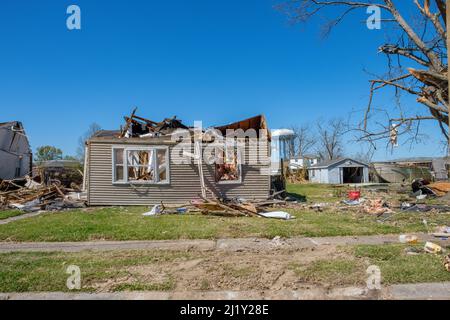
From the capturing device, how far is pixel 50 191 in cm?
1614

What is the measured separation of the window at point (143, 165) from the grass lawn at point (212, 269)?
8.06 metres

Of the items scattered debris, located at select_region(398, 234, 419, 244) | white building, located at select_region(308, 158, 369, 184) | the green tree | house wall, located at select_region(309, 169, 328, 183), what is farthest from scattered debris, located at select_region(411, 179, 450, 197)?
the green tree

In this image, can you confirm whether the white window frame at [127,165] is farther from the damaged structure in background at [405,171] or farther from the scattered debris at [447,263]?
the damaged structure in background at [405,171]

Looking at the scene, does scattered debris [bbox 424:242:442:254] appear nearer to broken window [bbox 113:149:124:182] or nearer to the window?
the window

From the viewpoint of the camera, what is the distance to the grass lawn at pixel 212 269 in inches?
171

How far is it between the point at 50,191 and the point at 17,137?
52.5ft

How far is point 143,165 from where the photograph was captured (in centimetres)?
1382

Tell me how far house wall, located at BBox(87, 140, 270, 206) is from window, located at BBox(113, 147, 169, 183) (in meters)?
0.23

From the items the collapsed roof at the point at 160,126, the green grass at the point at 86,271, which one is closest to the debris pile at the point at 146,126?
the collapsed roof at the point at 160,126

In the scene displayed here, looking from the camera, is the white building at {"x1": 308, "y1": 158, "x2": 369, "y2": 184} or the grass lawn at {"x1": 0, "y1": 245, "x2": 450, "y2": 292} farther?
the white building at {"x1": 308, "y1": 158, "x2": 369, "y2": 184}

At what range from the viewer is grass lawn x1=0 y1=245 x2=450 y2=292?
435 centimetres

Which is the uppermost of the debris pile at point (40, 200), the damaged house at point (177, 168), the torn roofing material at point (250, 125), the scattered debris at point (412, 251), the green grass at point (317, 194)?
the torn roofing material at point (250, 125)
